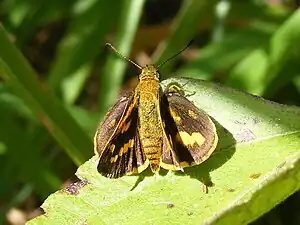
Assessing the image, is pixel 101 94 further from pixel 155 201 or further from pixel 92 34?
pixel 155 201

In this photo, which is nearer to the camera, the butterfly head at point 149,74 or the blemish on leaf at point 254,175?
the blemish on leaf at point 254,175

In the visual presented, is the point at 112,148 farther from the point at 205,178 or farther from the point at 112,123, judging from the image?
the point at 205,178

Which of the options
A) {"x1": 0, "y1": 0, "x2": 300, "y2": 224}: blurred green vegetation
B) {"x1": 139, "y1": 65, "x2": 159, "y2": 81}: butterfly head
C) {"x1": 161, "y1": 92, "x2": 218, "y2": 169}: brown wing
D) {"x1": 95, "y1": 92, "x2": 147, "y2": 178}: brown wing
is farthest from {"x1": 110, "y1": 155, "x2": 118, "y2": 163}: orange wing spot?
{"x1": 0, "y1": 0, "x2": 300, "y2": 224}: blurred green vegetation

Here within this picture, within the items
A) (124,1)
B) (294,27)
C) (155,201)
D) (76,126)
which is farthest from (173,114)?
(124,1)

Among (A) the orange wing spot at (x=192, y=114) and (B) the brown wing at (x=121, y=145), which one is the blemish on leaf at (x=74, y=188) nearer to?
(B) the brown wing at (x=121, y=145)

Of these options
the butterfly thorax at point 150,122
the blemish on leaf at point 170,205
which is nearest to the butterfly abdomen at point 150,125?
the butterfly thorax at point 150,122

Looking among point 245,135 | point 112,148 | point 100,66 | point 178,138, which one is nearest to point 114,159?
point 112,148
